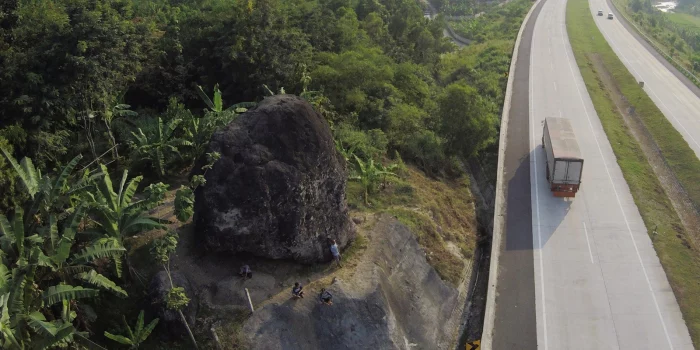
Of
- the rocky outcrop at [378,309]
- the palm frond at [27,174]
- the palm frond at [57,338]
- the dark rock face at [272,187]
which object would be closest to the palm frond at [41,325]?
the palm frond at [57,338]

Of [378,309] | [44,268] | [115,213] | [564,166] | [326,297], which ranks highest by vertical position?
[115,213]

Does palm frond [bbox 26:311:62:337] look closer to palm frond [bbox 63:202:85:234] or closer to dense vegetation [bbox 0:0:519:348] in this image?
dense vegetation [bbox 0:0:519:348]

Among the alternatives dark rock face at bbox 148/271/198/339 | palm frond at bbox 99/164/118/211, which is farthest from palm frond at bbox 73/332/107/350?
palm frond at bbox 99/164/118/211

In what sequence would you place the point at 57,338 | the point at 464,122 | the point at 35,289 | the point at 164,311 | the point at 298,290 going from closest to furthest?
the point at 57,338
the point at 35,289
the point at 164,311
the point at 298,290
the point at 464,122

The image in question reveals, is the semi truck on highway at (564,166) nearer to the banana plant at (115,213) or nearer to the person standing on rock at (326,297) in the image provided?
the person standing on rock at (326,297)

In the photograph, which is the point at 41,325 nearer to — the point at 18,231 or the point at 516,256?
the point at 18,231

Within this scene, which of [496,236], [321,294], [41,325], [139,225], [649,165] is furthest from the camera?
[649,165]

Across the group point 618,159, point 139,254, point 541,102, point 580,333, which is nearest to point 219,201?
point 139,254

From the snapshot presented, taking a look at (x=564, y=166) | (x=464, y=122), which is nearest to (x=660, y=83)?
(x=464, y=122)
